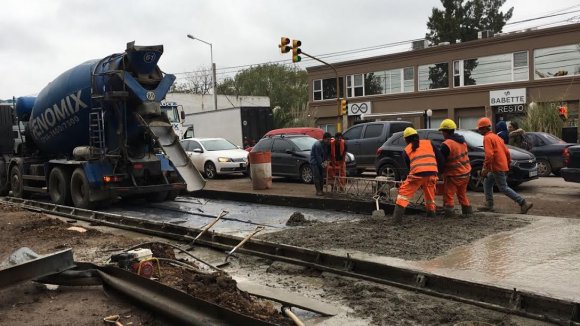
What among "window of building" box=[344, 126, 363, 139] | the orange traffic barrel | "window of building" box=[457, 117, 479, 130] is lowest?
the orange traffic barrel

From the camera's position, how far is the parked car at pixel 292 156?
15922 millimetres

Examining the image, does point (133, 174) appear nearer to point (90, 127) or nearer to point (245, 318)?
point (90, 127)

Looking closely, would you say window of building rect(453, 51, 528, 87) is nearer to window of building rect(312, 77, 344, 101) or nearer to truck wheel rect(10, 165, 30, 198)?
window of building rect(312, 77, 344, 101)

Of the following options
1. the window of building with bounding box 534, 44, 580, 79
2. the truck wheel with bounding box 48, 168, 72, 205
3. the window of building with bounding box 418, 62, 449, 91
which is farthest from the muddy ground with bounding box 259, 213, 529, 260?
the window of building with bounding box 418, 62, 449, 91

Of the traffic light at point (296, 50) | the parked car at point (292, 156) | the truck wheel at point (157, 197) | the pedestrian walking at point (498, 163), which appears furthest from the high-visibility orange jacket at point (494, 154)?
the traffic light at point (296, 50)

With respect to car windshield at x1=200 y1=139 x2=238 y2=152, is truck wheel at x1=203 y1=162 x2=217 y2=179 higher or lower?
lower

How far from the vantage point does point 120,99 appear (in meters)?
11.3

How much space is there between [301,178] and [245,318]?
12366mm

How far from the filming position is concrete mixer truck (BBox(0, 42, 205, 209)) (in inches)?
445

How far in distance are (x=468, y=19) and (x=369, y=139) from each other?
40.8m

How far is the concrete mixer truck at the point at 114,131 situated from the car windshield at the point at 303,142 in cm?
498

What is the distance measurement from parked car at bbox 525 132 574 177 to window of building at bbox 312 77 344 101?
26.9 meters

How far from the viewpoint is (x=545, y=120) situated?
22.2 m

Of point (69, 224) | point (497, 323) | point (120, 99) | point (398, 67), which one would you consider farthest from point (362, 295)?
point (398, 67)
